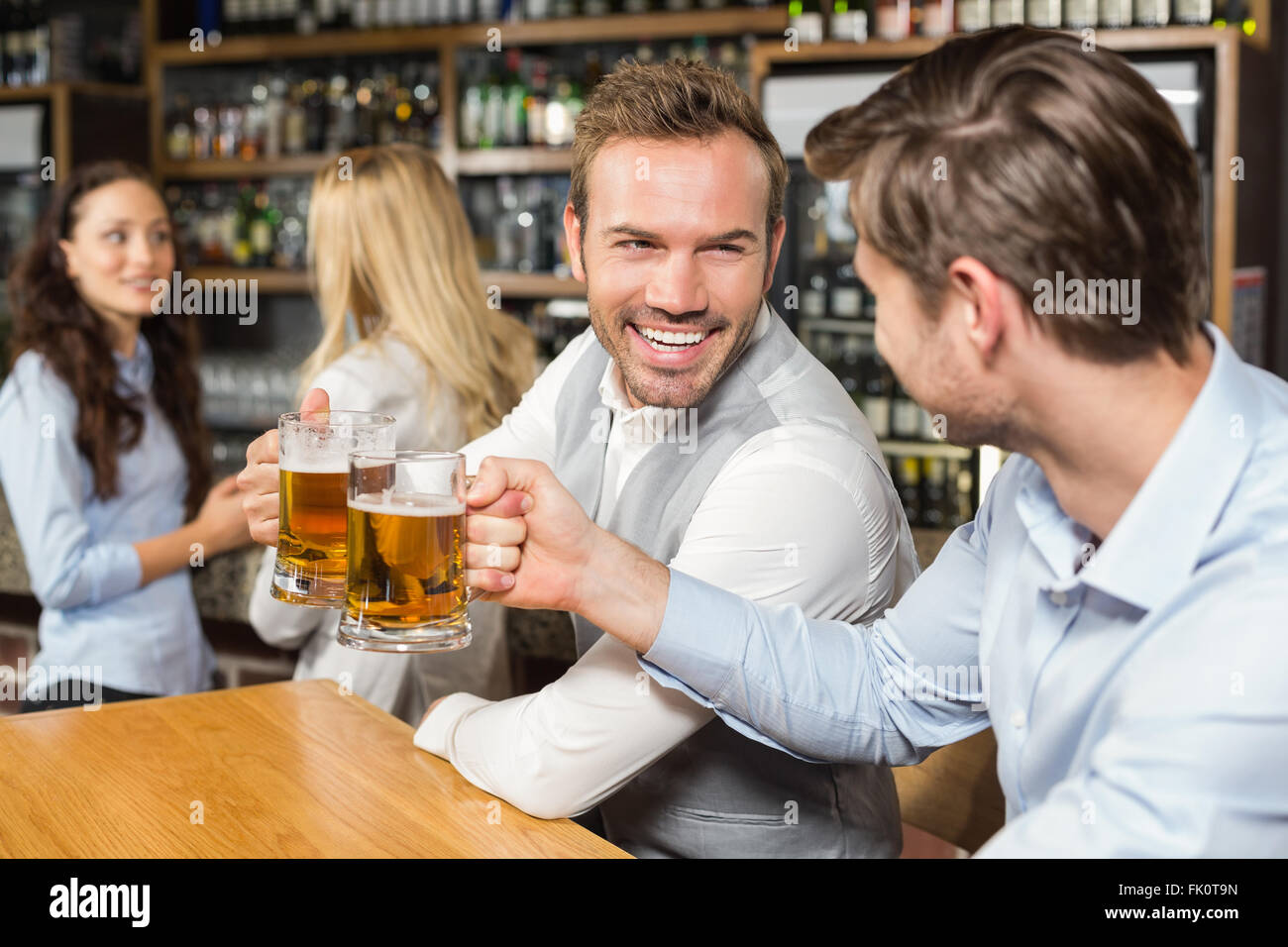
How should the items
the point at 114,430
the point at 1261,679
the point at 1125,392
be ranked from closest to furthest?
the point at 1261,679
the point at 1125,392
the point at 114,430

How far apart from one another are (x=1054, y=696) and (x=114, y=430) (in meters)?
2.01

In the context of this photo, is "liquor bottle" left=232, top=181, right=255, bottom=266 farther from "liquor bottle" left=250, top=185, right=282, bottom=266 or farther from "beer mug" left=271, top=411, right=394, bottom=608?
"beer mug" left=271, top=411, right=394, bottom=608

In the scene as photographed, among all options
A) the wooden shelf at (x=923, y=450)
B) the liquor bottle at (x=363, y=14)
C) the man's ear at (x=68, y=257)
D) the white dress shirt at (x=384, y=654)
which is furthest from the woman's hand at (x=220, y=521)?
the liquor bottle at (x=363, y=14)

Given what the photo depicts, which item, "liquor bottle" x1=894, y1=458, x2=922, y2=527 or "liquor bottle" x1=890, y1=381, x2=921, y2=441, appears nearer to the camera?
"liquor bottle" x1=890, y1=381, x2=921, y2=441

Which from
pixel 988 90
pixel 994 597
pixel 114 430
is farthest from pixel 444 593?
pixel 114 430

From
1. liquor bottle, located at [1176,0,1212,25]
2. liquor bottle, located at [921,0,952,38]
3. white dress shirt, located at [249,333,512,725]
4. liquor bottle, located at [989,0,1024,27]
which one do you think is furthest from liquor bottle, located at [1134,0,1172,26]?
white dress shirt, located at [249,333,512,725]

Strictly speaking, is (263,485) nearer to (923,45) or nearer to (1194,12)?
(923,45)

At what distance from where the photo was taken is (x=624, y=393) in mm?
1627

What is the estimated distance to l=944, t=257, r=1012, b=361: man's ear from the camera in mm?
931

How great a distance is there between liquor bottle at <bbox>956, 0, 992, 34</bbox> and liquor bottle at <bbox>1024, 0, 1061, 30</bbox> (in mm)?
113

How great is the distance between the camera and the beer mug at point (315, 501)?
1236 mm

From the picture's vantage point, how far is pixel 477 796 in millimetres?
1313

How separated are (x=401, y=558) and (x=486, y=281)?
3275 millimetres
